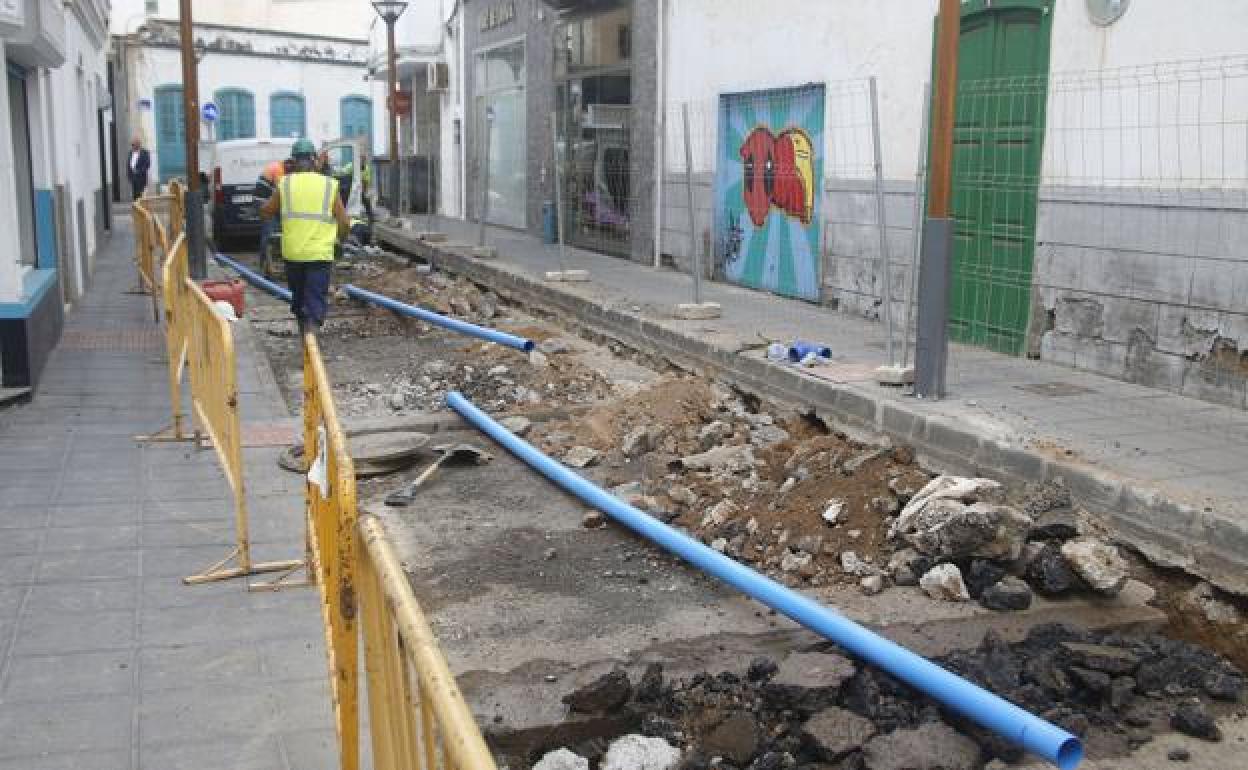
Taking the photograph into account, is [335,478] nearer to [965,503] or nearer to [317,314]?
[965,503]

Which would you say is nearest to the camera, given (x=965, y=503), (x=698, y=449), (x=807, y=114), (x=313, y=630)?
(x=313, y=630)

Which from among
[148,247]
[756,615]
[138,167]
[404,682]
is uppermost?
[138,167]

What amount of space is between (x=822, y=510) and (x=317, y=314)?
640cm

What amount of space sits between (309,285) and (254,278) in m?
6.54

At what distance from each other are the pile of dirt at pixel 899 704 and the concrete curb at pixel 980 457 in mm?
616

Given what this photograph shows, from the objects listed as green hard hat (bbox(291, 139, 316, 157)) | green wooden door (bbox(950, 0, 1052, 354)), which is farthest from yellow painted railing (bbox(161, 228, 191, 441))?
green wooden door (bbox(950, 0, 1052, 354))

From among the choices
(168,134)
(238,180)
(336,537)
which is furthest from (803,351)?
(168,134)

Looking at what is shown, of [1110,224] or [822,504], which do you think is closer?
[822,504]

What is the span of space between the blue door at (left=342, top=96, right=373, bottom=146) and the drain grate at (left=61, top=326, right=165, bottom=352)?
33099mm

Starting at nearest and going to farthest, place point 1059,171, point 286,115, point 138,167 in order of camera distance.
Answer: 1. point 1059,171
2. point 138,167
3. point 286,115

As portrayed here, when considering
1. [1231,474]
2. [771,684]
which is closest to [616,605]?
[771,684]

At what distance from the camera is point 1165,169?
26.2ft

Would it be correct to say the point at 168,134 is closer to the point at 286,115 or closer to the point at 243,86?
the point at 243,86

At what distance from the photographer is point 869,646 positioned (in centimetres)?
442
